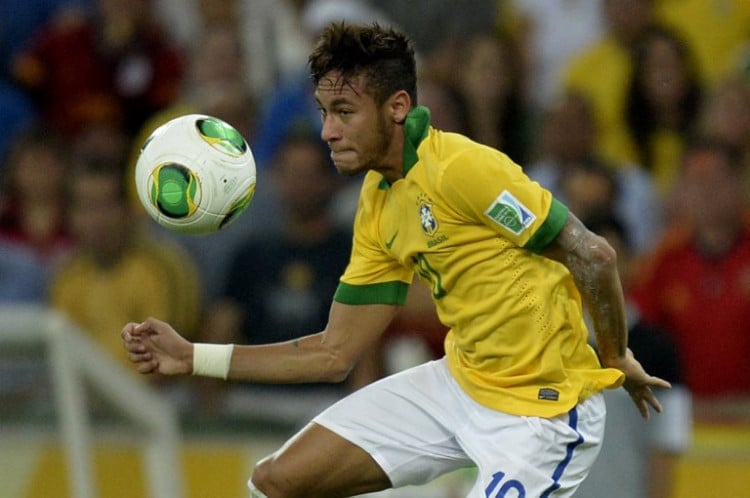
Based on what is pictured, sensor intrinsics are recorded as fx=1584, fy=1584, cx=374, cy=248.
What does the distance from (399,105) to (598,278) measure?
87cm

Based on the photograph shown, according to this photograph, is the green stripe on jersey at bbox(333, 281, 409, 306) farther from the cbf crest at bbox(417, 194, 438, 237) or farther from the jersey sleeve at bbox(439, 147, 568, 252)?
the jersey sleeve at bbox(439, 147, 568, 252)

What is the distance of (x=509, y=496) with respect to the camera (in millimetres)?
5098

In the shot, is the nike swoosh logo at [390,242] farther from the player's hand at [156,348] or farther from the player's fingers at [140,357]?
the player's fingers at [140,357]

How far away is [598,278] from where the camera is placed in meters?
4.97

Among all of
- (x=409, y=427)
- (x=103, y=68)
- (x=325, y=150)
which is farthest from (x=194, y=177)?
(x=103, y=68)

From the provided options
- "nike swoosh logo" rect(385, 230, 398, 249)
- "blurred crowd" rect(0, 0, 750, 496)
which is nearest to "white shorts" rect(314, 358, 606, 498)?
"nike swoosh logo" rect(385, 230, 398, 249)

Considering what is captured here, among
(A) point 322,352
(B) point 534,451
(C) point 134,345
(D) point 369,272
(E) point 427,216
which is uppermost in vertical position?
(E) point 427,216

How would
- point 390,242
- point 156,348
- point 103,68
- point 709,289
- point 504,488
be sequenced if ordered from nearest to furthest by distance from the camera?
point 504,488
point 156,348
point 390,242
point 709,289
point 103,68

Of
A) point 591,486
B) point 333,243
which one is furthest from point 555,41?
point 591,486

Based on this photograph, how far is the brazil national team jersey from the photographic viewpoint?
5.00 metres

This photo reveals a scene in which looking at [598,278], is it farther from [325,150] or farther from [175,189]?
[325,150]

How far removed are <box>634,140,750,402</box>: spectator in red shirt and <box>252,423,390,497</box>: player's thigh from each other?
10.3 ft

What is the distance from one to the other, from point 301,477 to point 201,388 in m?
3.41

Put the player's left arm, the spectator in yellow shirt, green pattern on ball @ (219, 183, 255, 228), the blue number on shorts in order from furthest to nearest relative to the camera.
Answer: the spectator in yellow shirt, green pattern on ball @ (219, 183, 255, 228), the blue number on shorts, the player's left arm
